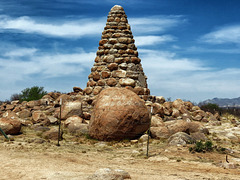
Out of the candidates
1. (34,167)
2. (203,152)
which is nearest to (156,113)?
(203,152)

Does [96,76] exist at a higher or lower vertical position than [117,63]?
lower

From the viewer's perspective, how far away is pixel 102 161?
9172mm

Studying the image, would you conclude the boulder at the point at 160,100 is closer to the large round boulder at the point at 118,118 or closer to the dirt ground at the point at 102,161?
the large round boulder at the point at 118,118

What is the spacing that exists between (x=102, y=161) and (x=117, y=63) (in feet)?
36.1

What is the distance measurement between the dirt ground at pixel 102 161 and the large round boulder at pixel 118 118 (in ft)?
1.53

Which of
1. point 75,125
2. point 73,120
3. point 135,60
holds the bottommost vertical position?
point 75,125

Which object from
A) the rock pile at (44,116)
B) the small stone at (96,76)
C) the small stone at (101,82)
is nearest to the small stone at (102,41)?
the small stone at (96,76)

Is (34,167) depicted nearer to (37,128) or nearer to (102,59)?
(37,128)

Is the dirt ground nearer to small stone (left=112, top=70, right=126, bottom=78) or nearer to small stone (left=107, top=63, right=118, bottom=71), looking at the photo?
small stone (left=112, top=70, right=126, bottom=78)

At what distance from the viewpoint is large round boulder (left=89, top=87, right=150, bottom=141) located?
40.9 ft

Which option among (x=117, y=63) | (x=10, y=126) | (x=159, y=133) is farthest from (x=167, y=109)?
(x=10, y=126)

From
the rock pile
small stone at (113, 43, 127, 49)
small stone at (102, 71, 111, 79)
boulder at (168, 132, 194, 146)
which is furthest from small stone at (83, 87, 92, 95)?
boulder at (168, 132, 194, 146)

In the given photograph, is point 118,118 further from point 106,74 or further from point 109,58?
point 109,58

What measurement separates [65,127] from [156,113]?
6065mm
